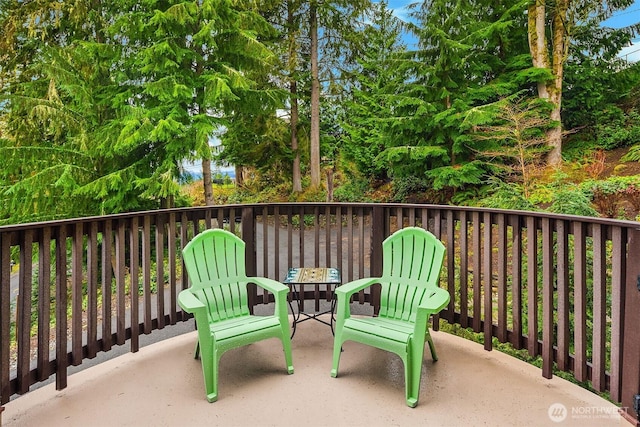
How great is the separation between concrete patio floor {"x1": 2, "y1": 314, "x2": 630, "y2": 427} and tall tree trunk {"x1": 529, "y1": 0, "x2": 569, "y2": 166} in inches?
296

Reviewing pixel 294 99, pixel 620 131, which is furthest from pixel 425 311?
pixel 294 99

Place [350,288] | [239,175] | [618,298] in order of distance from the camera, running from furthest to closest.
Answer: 1. [239,175]
2. [350,288]
3. [618,298]

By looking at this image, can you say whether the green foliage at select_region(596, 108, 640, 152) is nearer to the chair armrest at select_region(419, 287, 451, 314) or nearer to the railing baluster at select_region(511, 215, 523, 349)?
the railing baluster at select_region(511, 215, 523, 349)

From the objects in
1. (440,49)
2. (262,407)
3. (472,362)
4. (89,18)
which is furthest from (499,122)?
(89,18)

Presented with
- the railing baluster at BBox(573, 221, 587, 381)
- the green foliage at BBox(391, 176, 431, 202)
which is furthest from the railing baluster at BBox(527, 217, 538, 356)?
the green foliage at BBox(391, 176, 431, 202)

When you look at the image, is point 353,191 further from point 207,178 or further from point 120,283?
point 120,283

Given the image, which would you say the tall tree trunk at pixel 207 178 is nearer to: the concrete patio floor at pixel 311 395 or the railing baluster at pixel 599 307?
the concrete patio floor at pixel 311 395

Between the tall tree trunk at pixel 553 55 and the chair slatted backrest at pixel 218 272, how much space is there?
27.0 feet

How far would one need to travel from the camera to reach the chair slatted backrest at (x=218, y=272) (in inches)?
105

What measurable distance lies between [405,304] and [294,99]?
10314 mm

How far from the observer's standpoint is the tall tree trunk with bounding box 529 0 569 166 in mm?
8445

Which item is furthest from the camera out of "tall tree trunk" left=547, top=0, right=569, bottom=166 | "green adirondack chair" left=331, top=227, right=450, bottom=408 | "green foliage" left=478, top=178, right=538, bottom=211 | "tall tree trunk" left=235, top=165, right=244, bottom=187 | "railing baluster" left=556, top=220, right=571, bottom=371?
"tall tree trunk" left=235, top=165, right=244, bottom=187

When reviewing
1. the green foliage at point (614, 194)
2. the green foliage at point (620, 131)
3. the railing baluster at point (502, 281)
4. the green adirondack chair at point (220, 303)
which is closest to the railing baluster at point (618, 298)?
the railing baluster at point (502, 281)

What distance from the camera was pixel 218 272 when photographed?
2.80 meters
